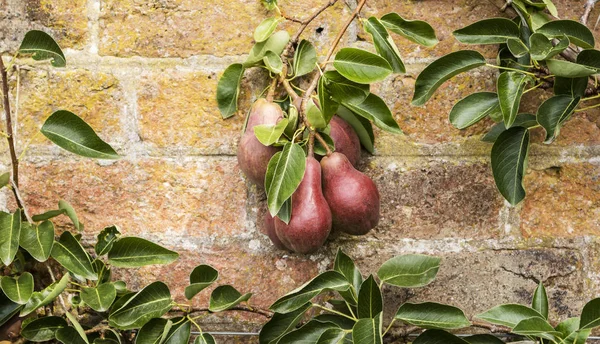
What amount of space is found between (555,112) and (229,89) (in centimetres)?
47

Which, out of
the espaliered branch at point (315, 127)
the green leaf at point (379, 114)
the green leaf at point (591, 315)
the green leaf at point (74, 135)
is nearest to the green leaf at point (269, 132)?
the espaliered branch at point (315, 127)

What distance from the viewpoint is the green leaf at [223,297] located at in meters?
1.12

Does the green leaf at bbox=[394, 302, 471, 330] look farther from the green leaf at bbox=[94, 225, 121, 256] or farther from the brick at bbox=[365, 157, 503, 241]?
the green leaf at bbox=[94, 225, 121, 256]

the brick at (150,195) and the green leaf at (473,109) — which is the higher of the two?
the green leaf at (473,109)

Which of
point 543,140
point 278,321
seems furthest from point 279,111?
point 543,140

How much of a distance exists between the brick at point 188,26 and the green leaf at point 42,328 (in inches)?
16.3

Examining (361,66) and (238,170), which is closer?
(361,66)

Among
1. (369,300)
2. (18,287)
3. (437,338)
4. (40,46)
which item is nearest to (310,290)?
(369,300)

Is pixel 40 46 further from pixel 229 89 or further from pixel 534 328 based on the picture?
pixel 534 328

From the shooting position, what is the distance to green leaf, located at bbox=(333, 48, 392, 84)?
1.04m

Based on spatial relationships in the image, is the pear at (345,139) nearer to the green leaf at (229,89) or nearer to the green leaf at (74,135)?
the green leaf at (229,89)

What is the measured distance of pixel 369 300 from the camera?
1062 millimetres

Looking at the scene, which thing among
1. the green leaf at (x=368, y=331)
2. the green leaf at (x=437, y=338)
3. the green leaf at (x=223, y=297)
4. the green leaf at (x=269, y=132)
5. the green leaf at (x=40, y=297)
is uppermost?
the green leaf at (x=269, y=132)

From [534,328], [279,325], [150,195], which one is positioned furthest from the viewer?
[150,195]
